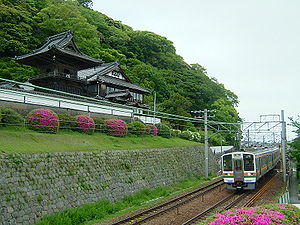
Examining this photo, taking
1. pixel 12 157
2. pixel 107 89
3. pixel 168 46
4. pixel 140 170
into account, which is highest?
pixel 168 46

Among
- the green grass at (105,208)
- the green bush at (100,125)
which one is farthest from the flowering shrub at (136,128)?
the green grass at (105,208)

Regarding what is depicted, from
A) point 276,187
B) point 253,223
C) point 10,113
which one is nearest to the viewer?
point 253,223

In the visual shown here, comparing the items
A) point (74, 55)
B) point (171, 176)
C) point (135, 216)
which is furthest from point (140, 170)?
point (74, 55)

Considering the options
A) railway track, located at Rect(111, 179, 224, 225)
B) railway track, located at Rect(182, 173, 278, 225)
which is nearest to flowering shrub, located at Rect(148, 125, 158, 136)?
railway track, located at Rect(111, 179, 224, 225)

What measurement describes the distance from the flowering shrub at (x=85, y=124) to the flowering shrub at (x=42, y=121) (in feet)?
7.03

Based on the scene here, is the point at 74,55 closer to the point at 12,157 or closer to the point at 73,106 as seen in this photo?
the point at 73,106

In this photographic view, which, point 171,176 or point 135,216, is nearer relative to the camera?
point 135,216

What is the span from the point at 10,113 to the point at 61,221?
7004 millimetres

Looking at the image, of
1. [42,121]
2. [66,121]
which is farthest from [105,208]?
[66,121]

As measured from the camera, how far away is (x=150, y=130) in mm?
24422

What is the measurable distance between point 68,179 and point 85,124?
20.4ft

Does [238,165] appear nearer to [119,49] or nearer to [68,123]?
[68,123]

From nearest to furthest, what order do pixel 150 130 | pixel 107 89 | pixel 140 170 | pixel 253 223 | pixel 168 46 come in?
pixel 253 223, pixel 140 170, pixel 150 130, pixel 107 89, pixel 168 46

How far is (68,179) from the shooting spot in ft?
41.2
